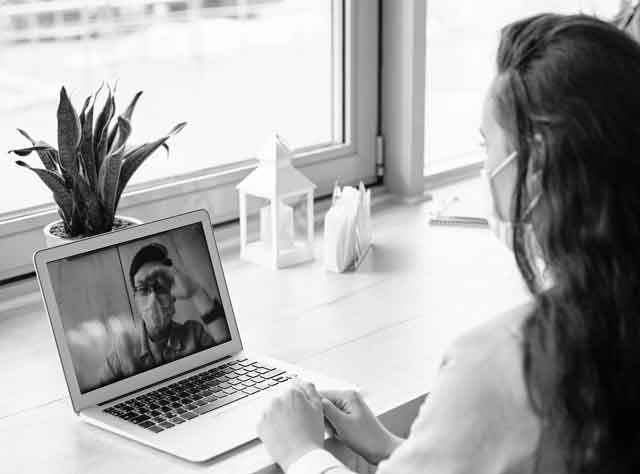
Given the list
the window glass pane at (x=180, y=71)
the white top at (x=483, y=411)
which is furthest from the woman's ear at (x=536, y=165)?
the window glass pane at (x=180, y=71)

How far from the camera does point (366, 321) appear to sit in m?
1.62

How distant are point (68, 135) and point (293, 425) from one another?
0.61m

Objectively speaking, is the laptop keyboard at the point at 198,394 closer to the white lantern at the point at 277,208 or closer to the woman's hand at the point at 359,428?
the woman's hand at the point at 359,428

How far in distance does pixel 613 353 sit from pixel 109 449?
0.62m

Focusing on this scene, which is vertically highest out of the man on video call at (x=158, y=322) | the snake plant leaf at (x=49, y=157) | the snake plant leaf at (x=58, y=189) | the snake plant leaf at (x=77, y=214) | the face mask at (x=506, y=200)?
the face mask at (x=506, y=200)

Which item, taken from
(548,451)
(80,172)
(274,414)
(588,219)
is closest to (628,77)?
(588,219)

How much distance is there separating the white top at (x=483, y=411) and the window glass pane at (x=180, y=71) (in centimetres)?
104

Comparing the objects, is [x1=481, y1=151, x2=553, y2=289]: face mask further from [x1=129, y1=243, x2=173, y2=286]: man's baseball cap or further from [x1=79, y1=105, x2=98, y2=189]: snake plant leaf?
[x1=79, y1=105, x2=98, y2=189]: snake plant leaf

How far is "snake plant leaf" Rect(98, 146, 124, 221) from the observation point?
1562mm

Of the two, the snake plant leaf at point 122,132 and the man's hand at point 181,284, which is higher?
the snake plant leaf at point 122,132

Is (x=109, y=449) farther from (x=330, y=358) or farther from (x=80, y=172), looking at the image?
(x=80, y=172)

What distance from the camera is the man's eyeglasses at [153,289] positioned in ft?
4.46

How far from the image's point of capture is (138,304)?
135 cm

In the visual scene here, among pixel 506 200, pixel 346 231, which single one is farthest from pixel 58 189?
pixel 506 200
